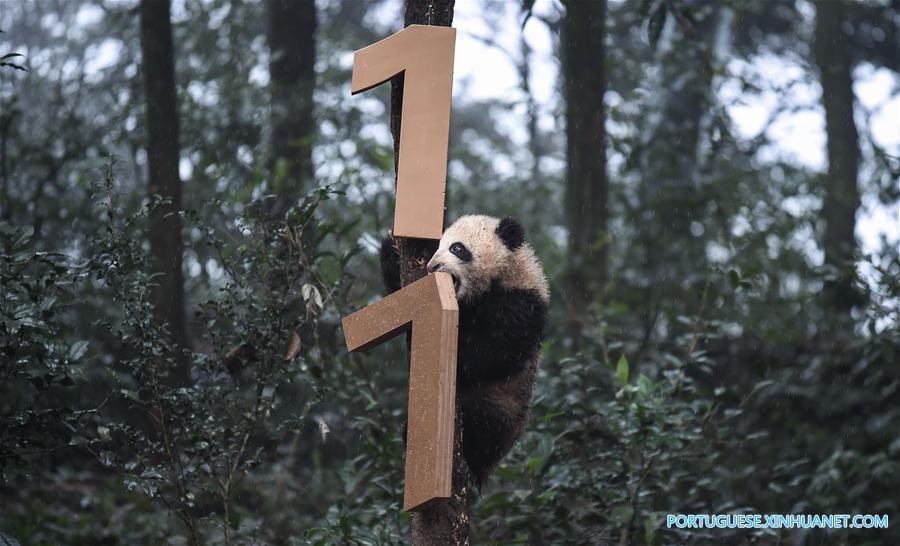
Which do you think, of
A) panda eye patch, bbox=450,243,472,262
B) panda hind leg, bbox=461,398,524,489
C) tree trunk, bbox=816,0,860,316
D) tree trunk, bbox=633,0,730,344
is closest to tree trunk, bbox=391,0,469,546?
panda eye patch, bbox=450,243,472,262

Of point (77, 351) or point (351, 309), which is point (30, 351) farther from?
point (351, 309)

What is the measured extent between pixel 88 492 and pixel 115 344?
5.17ft

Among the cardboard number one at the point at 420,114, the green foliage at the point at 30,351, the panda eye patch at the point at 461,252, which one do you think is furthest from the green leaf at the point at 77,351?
the panda eye patch at the point at 461,252

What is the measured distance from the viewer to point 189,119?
374 inches

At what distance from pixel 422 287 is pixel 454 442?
753 millimetres

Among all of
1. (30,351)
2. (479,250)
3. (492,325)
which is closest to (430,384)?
(492,325)

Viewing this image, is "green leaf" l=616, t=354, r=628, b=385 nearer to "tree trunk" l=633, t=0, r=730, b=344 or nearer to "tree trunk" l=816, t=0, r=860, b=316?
"tree trunk" l=633, t=0, r=730, b=344

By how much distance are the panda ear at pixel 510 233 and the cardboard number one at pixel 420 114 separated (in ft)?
3.32

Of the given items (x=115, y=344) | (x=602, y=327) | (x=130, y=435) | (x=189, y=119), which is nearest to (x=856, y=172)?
(x=602, y=327)

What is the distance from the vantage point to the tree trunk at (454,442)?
4102 mm

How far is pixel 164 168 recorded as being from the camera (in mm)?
7570

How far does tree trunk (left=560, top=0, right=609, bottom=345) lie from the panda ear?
14.7 ft

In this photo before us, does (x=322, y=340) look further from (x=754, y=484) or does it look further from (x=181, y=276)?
(x=754, y=484)

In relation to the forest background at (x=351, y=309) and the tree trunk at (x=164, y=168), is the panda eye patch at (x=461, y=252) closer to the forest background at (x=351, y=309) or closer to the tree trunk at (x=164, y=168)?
the forest background at (x=351, y=309)
